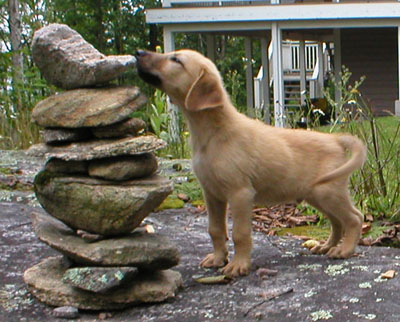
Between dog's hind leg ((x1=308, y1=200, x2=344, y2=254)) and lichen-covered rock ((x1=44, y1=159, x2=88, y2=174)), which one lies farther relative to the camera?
dog's hind leg ((x1=308, y1=200, x2=344, y2=254))

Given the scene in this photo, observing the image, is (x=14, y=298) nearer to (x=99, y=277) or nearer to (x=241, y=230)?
(x=99, y=277)

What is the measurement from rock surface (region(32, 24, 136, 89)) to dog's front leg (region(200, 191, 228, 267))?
3.65ft

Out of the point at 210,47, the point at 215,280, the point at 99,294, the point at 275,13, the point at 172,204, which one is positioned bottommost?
the point at 172,204

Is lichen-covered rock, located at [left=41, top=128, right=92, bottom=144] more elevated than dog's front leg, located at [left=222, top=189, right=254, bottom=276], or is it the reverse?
lichen-covered rock, located at [left=41, top=128, right=92, bottom=144]

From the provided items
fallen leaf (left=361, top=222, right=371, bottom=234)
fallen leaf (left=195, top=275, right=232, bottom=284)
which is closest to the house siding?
fallen leaf (left=361, top=222, right=371, bottom=234)

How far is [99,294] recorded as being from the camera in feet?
12.9

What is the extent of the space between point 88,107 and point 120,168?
0.41 m

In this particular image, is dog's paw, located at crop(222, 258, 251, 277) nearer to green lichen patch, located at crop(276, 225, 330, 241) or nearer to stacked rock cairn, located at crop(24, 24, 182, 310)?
stacked rock cairn, located at crop(24, 24, 182, 310)

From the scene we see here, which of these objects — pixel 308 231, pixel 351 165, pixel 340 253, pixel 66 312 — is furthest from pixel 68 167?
pixel 308 231

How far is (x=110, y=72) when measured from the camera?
4270 millimetres

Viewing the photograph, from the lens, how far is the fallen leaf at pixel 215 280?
4.38m

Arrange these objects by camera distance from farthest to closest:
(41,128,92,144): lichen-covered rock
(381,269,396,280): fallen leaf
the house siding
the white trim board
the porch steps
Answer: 1. the porch steps
2. the house siding
3. the white trim board
4. (381,269,396,280): fallen leaf
5. (41,128,92,144): lichen-covered rock

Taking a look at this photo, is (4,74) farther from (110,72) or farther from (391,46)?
(391,46)

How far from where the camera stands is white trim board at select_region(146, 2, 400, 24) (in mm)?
18375
